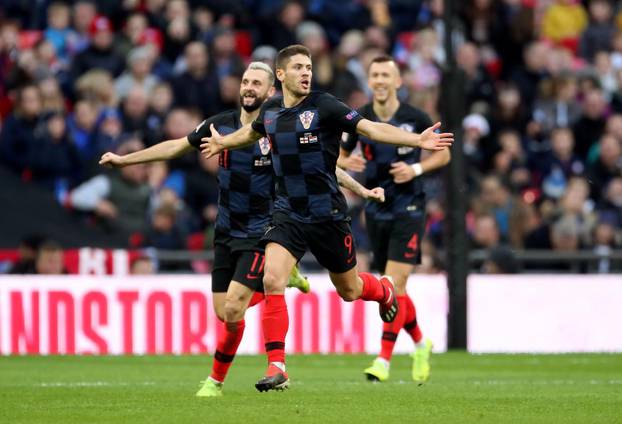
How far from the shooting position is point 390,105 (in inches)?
533

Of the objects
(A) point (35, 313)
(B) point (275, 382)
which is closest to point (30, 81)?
(A) point (35, 313)

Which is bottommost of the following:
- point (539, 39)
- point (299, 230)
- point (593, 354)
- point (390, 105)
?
point (593, 354)

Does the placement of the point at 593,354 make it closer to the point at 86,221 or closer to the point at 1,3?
the point at 86,221

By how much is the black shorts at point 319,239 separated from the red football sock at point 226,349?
811 millimetres

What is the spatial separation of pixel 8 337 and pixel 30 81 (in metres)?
Answer: 3.73

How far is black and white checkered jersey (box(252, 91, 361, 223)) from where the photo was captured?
35.2 feet

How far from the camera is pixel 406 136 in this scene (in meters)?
10.2

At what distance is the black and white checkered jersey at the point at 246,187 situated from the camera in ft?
37.5

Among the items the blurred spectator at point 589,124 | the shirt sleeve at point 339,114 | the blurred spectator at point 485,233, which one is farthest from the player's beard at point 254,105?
the blurred spectator at point 589,124

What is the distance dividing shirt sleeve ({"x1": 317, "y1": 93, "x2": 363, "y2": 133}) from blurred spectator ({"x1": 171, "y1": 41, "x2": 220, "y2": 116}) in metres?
9.98

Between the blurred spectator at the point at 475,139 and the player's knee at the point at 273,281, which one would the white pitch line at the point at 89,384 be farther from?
the blurred spectator at the point at 475,139

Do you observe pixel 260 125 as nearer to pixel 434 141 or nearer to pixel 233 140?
pixel 233 140

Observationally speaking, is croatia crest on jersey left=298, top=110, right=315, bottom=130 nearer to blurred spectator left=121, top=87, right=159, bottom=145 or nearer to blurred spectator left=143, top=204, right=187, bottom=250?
blurred spectator left=143, top=204, right=187, bottom=250

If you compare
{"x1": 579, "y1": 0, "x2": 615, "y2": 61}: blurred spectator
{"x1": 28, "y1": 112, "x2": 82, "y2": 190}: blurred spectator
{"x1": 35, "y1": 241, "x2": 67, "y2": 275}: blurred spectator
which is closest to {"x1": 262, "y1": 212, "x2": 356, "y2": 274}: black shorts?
{"x1": 35, "y1": 241, "x2": 67, "y2": 275}: blurred spectator
